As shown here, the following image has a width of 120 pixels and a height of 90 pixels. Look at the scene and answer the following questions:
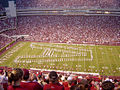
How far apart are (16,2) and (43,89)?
1766 inches

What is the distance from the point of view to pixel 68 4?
4175 cm

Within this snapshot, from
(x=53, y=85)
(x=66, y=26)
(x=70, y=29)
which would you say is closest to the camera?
(x=53, y=85)

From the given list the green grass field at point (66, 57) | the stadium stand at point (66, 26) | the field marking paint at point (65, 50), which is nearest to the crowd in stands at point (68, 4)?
the stadium stand at point (66, 26)

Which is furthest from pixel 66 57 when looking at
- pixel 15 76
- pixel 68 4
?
pixel 68 4

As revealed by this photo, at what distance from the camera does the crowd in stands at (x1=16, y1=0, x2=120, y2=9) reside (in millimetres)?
39150

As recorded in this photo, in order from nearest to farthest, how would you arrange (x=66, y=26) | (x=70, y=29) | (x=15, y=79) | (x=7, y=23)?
(x=15, y=79) → (x=70, y=29) → (x=66, y=26) → (x=7, y=23)

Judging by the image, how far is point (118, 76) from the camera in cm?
1596

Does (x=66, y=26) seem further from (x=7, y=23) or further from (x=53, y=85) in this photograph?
(x=53, y=85)

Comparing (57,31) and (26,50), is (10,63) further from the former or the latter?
(57,31)

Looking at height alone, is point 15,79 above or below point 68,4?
below

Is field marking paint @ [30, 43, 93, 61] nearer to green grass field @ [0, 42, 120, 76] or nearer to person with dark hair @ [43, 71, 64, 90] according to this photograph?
green grass field @ [0, 42, 120, 76]

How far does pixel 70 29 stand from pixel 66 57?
1509 cm

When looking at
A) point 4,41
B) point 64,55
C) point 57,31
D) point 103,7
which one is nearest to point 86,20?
point 103,7

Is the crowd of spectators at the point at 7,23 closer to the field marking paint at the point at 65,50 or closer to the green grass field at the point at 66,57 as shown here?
the green grass field at the point at 66,57
